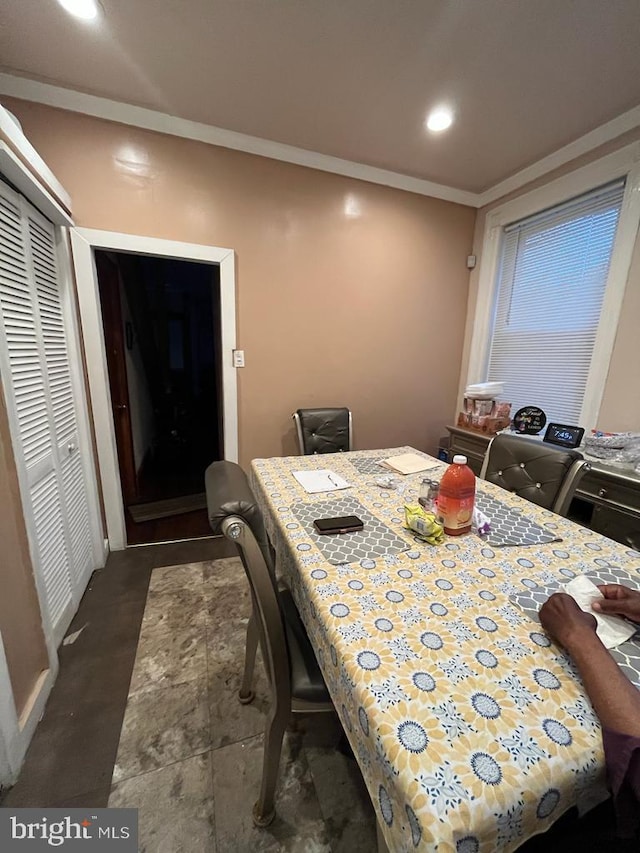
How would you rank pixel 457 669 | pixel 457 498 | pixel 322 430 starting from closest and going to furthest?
1. pixel 457 669
2. pixel 457 498
3. pixel 322 430

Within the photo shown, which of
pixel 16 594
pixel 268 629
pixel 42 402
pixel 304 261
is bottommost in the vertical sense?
pixel 16 594

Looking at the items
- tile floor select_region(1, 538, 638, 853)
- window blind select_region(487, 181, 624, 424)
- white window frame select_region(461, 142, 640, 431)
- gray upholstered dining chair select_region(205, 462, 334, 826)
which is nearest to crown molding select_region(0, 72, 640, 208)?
white window frame select_region(461, 142, 640, 431)

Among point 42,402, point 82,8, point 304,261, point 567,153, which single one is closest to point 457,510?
point 42,402

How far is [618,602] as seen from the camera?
734 mm

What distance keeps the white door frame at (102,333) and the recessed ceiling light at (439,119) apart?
55.2 inches

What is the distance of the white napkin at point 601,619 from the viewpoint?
0.69 m

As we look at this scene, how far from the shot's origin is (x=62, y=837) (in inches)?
35.5

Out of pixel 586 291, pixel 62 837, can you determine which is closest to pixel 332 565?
pixel 62 837

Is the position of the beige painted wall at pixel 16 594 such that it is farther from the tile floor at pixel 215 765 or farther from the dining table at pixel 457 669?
the dining table at pixel 457 669

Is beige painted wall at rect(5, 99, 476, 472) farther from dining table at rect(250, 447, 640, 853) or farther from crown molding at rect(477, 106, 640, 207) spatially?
dining table at rect(250, 447, 640, 853)

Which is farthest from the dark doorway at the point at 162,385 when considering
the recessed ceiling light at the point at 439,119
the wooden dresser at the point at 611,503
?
the wooden dresser at the point at 611,503

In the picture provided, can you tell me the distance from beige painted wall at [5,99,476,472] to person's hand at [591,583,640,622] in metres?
2.09

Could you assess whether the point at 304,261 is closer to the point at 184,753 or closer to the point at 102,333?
the point at 102,333

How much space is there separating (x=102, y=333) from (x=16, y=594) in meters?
1.46
